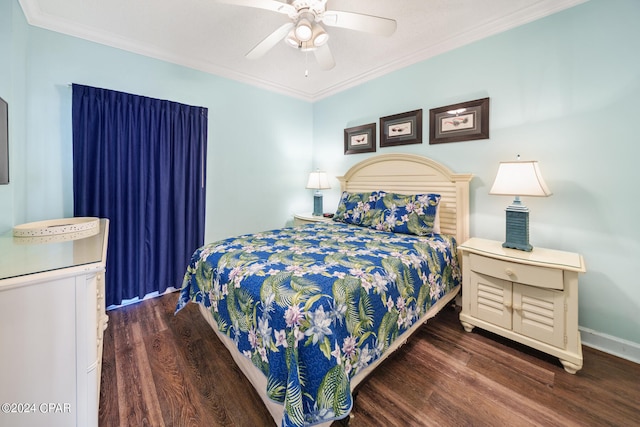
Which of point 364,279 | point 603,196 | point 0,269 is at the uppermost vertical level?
point 603,196

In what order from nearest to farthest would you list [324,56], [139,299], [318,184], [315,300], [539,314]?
[315,300], [539,314], [324,56], [139,299], [318,184]

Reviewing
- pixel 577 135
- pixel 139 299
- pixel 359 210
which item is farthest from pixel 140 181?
pixel 577 135

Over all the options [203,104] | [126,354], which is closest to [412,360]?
[126,354]

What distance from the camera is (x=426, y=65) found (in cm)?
268

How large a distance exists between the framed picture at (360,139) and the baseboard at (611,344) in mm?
2538

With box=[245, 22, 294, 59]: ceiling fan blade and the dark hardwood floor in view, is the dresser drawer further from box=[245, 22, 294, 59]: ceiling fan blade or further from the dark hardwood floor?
box=[245, 22, 294, 59]: ceiling fan blade

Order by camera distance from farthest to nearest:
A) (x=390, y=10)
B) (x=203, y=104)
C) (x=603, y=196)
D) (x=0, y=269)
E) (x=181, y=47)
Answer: (x=203, y=104), (x=181, y=47), (x=390, y=10), (x=603, y=196), (x=0, y=269)

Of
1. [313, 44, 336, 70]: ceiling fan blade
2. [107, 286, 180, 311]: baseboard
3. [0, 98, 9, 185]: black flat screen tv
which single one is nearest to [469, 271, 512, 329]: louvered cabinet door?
[313, 44, 336, 70]: ceiling fan blade

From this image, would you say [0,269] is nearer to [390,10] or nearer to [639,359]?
[390,10]

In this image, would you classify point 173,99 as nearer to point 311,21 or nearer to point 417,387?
point 311,21

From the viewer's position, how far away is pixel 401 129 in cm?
293

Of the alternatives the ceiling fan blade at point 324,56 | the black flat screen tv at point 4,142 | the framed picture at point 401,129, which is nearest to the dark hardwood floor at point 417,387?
the black flat screen tv at point 4,142

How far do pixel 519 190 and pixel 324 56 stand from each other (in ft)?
5.78

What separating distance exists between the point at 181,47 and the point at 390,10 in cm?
201
